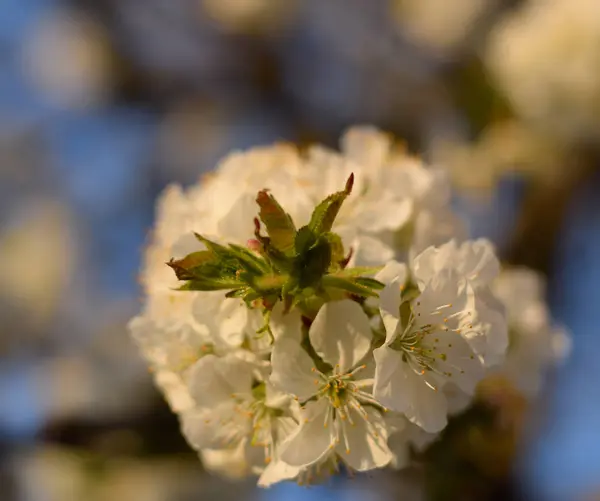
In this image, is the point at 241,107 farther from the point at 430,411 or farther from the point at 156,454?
the point at 430,411

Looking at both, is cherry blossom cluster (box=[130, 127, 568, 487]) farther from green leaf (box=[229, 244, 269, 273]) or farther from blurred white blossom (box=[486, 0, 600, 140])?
blurred white blossom (box=[486, 0, 600, 140])

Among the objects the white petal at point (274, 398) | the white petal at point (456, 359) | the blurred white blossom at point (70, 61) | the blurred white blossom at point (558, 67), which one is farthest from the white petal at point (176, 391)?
the blurred white blossom at point (70, 61)

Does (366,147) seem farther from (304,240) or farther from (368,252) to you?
(304,240)

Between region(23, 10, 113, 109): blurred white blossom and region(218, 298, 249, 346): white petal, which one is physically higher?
region(23, 10, 113, 109): blurred white blossom

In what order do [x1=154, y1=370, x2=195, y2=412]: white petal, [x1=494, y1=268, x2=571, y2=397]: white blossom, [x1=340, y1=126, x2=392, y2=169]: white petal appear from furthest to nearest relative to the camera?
[x1=494, y1=268, x2=571, y2=397]: white blossom
[x1=340, y1=126, x2=392, y2=169]: white petal
[x1=154, y1=370, x2=195, y2=412]: white petal

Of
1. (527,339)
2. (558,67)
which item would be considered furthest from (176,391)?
(558,67)

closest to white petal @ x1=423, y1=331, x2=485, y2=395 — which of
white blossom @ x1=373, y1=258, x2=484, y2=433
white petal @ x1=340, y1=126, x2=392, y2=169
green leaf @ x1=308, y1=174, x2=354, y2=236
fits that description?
white blossom @ x1=373, y1=258, x2=484, y2=433

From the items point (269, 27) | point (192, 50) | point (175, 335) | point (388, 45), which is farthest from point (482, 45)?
point (175, 335)
